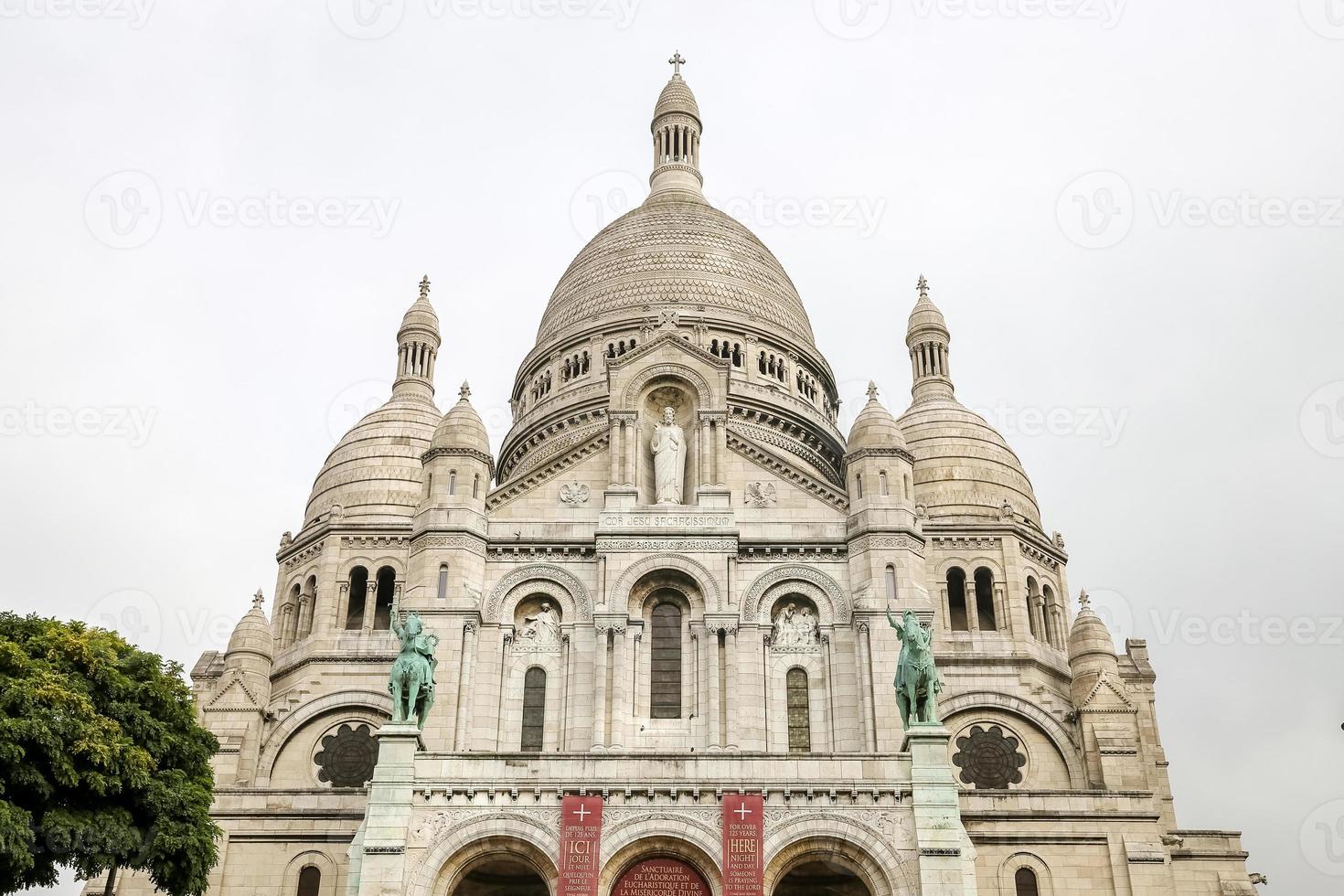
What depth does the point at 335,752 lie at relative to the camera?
159 feet

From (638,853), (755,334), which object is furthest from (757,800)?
(755,334)

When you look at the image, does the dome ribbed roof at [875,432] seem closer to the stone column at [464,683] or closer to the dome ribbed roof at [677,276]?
the stone column at [464,683]

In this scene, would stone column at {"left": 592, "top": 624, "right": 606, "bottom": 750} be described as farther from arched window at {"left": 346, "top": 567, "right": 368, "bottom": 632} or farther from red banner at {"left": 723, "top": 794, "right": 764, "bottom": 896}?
arched window at {"left": 346, "top": 567, "right": 368, "bottom": 632}

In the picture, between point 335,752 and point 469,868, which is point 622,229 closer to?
point 335,752

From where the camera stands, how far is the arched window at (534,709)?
39.7m

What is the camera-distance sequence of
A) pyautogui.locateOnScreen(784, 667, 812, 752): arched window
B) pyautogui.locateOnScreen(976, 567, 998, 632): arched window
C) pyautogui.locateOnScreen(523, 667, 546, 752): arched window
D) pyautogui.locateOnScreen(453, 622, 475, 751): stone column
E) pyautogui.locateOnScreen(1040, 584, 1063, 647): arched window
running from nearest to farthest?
pyautogui.locateOnScreen(453, 622, 475, 751): stone column, pyautogui.locateOnScreen(784, 667, 812, 752): arched window, pyautogui.locateOnScreen(523, 667, 546, 752): arched window, pyautogui.locateOnScreen(976, 567, 998, 632): arched window, pyautogui.locateOnScreen(1040, 584, 1063, 647): arched window

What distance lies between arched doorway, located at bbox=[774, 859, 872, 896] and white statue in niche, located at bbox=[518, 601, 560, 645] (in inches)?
379

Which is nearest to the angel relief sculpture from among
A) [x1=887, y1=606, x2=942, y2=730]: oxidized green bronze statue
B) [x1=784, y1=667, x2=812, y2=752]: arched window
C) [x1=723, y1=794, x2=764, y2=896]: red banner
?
[x1=784, y1=667, x2=812, y2=752]: arched window

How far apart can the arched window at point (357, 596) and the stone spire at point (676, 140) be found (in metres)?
28.4

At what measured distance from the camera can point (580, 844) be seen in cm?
3334

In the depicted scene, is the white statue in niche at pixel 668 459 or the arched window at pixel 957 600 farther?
the arched window at pixel 957 600

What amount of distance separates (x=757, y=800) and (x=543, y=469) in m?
13.9

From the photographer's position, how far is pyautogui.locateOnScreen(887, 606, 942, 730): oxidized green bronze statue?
3544 cm

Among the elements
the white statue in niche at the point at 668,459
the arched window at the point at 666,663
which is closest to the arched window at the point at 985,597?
the white statue in niche at the point at 668,459
